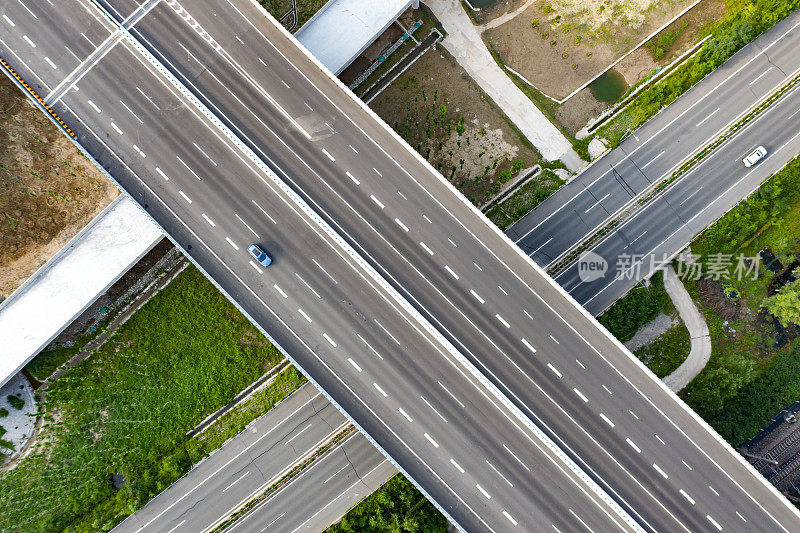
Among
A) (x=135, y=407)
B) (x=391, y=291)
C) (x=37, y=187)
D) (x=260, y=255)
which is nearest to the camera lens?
(x=391, y=291)

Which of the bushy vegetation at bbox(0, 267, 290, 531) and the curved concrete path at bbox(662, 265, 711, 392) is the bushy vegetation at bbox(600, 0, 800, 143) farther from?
the bushy vegetation at bbox(0, 267, 290, 531)

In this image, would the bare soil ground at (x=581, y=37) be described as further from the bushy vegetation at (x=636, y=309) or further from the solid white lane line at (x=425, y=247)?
the solid white lane line at (x=425, y=247)

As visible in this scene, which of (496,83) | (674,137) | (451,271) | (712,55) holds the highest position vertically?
(496,83)

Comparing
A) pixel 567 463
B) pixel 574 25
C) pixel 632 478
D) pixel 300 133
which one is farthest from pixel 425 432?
pixel 574 25

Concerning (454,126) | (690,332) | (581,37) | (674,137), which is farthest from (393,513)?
(581,37)

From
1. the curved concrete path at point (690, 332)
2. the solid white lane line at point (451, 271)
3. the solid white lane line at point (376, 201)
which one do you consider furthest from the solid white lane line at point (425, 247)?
the curved concrete path at point (690, 332)

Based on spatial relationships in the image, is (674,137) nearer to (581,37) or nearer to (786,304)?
(581,37)

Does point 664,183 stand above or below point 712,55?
below
